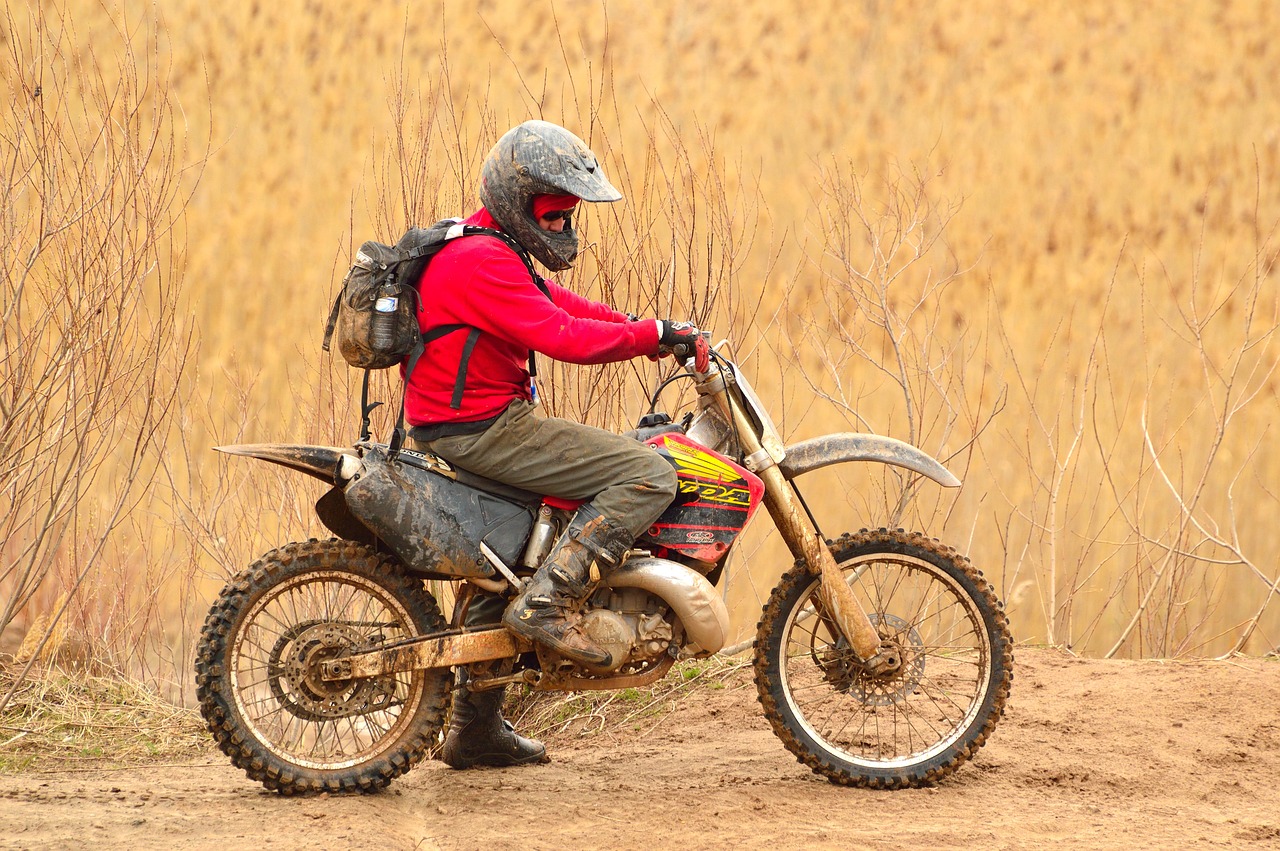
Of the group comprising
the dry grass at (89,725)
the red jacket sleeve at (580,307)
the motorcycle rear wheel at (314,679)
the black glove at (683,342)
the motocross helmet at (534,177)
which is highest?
the motocross helmet at (534,177)

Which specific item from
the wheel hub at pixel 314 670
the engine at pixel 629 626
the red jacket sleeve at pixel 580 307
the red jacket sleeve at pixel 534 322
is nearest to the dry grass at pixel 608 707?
the engine at pixel 629 626

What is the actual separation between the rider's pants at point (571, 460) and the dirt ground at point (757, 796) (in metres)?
0.96

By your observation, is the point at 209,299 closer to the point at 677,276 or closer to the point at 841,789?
the point at 677,276

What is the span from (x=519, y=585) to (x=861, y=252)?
180 inches

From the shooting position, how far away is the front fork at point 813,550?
442 cm

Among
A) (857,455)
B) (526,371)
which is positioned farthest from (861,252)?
(526,371)

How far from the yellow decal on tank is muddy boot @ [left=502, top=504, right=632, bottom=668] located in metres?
0.34

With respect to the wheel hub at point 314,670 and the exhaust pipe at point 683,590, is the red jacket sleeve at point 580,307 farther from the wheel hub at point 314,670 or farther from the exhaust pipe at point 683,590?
the wheel hub at point 314,670

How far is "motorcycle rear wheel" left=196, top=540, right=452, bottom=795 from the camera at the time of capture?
13.7 feet

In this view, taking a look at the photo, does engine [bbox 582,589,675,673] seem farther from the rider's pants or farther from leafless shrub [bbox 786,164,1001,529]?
leafless shrub [bbox 786,164,1001,529]

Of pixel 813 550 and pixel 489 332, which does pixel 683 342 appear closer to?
pixel 489 332

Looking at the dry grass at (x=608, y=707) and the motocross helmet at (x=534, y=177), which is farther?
the dry grass at (x=608, y=707)

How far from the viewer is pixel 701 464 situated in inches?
171

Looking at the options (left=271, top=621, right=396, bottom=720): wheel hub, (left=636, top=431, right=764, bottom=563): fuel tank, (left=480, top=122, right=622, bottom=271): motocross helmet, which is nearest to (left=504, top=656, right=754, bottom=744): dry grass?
(left=636, top=431, right=764, bottom=563): fuel tank
